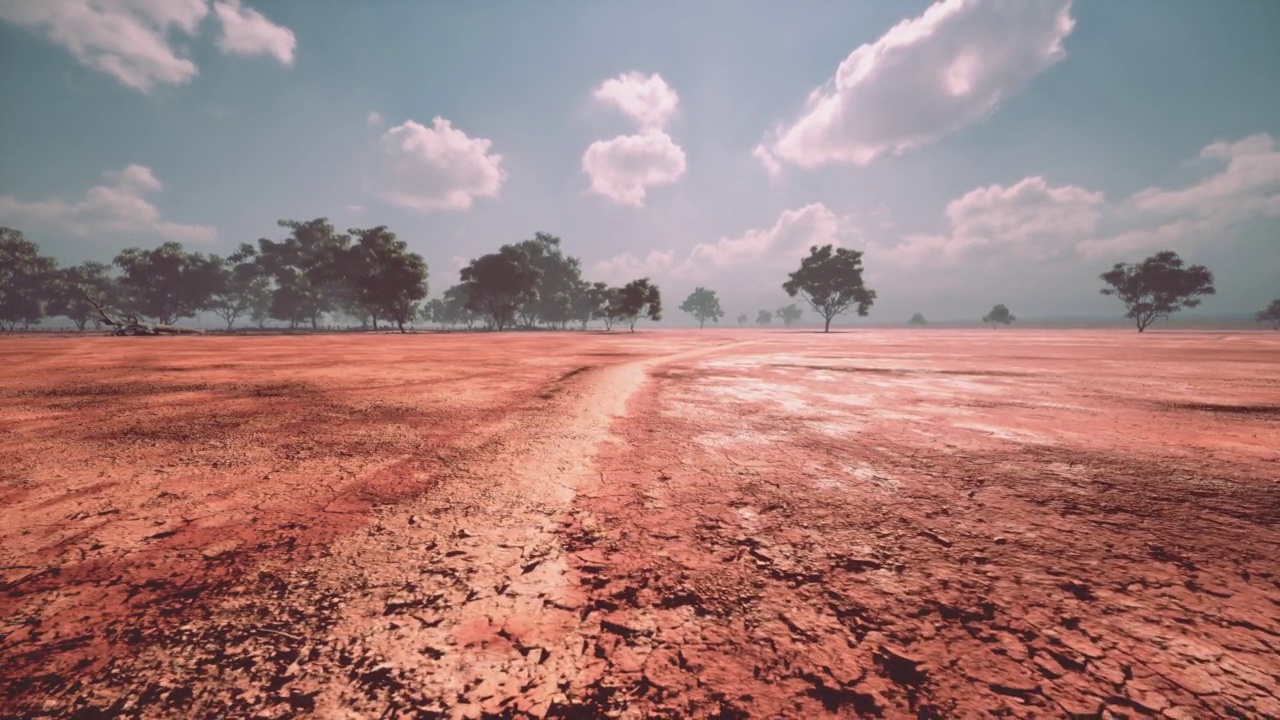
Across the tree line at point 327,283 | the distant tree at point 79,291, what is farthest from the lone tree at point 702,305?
the distant tree at point 79,291

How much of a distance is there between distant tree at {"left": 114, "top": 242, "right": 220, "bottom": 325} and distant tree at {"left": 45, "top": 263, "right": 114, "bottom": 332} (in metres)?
4.50

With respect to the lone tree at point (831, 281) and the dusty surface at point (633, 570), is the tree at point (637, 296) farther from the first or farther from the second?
the dusty surface at point (633, 570)

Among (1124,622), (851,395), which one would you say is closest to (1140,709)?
(1124,622)

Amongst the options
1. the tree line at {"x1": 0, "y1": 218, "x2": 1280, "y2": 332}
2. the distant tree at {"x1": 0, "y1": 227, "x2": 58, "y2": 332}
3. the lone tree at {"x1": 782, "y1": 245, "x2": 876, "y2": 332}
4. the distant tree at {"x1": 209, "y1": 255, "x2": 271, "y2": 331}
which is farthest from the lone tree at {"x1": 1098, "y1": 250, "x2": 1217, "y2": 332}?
the distant tree at {"x1": 0, "y1": 227, "x2": 58, "y2": 332}

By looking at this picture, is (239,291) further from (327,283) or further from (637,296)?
(637,296)

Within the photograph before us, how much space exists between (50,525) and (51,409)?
177 inches

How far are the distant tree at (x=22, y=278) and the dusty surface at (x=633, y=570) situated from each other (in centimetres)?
8545

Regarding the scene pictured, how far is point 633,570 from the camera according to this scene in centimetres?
196

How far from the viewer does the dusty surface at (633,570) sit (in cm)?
132

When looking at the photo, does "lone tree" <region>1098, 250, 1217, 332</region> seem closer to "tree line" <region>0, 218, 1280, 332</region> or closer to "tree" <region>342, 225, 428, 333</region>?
"tree line" <region>0, 218, 1280, 332</region>

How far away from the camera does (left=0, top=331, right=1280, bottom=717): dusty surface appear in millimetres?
1317

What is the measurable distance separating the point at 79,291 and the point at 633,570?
93.9m

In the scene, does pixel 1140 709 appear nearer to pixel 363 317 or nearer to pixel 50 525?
pixel 50 525

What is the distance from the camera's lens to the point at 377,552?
2074 mm
